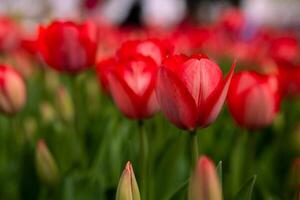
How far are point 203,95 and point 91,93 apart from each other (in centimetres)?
97

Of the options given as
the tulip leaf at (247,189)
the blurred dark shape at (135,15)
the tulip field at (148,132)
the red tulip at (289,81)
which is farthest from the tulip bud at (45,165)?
the blurred dark shape at (135,15)

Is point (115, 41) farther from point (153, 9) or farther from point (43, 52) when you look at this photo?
point (153, 9)

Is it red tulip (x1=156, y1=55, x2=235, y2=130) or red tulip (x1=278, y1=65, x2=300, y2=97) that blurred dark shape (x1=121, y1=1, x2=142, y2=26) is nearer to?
red tulip (x1=278, y1=65, x2=300, y2=97)

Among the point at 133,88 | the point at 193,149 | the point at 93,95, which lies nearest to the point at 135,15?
the point at 93,95

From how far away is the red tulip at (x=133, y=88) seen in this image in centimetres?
76

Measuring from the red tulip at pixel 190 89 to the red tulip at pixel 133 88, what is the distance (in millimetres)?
98

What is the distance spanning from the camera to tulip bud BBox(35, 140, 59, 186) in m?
0.90

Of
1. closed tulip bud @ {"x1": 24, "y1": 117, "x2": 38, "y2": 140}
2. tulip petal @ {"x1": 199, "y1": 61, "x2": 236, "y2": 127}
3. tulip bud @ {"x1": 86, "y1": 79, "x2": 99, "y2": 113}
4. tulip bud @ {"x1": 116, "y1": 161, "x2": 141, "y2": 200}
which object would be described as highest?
tulip petal @ {"x1": 199, "y1": 61, "x2": 236, "y2": 127}

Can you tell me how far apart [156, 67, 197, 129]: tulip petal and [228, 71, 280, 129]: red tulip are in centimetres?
20

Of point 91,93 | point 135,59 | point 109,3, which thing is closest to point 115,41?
point 91,93

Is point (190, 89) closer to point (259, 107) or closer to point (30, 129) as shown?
point (259, 107)

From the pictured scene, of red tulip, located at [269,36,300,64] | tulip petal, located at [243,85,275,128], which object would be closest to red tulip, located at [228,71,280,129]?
tulip petal, located at [243,85,275,128]

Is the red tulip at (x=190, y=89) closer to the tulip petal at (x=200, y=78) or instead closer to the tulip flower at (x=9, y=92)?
the tulip petal at (x=200, y=78)

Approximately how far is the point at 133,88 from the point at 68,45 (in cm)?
24
